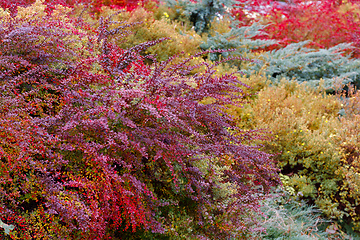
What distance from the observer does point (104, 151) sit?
2141mm

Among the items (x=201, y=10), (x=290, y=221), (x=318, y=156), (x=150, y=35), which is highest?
(x=201, y=10)

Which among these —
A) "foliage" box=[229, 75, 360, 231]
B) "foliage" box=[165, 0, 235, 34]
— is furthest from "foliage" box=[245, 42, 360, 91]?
"foliage" box=[229, 75, 360, 231]

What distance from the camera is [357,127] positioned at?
3.82 metres

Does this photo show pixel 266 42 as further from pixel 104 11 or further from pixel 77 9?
pixel 77 9

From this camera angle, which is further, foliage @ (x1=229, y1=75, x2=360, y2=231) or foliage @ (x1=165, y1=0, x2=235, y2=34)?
foliage @ (x1=165, y1=0, x2=235, y2=34)

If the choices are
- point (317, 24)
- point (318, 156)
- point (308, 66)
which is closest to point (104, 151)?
point (318, 156)

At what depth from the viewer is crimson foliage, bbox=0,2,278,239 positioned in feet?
5.97

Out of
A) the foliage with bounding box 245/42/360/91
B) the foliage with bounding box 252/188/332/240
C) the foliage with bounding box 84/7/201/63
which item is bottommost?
the foliage with bounding box 252/188/332/240

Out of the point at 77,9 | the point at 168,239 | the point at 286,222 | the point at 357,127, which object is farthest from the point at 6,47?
the point at 357,127

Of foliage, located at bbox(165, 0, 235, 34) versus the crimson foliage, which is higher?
foliage, located at bbox(165, 0, 235, 34)

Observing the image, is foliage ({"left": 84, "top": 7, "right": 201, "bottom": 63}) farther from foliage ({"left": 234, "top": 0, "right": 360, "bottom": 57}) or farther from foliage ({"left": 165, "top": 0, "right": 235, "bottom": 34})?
foliage ({"left": 234, "top": 0, "right": 360, "bottom": 57})

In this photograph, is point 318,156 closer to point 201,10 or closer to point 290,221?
point 290,221

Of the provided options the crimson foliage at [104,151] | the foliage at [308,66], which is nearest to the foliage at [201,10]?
the foliage at [308,66]

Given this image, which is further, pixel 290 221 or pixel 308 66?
pixel 308 66
